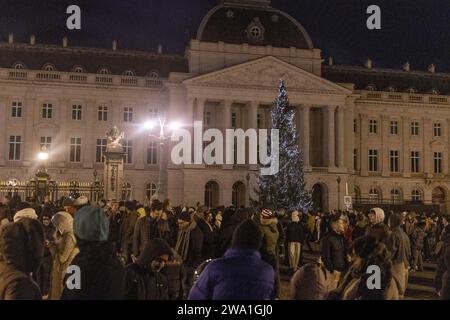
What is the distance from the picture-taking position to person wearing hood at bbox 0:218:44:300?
5.47m

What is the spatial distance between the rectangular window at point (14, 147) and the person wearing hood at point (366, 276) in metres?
51.6

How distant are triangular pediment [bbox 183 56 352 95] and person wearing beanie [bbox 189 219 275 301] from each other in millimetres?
49934

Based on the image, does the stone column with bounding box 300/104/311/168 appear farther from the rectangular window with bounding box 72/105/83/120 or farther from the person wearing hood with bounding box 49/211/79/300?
the person wearing hood with bounding box 49/211/79/300

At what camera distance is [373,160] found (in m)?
63.1

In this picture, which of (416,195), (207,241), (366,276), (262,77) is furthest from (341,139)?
(366,276)

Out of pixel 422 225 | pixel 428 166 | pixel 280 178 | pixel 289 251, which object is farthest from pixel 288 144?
pixel 428 166

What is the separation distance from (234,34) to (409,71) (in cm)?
2222

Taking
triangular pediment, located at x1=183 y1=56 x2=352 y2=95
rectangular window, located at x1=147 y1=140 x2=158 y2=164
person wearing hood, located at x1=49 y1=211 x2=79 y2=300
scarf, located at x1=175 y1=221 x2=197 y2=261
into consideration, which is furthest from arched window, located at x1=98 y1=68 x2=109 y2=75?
person wearing hood, located at x1=49 y1=211 x2=79 y2=300

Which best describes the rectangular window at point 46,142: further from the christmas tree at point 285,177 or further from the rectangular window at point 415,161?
the rectangular window at point 415,161

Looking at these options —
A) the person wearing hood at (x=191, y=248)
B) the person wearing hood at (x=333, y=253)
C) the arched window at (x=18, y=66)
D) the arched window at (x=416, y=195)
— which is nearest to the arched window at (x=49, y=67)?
the arched window at (x=18, y=66)

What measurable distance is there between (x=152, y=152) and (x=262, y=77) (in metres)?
11.9

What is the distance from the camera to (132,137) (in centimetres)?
5750

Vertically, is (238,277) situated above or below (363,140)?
below

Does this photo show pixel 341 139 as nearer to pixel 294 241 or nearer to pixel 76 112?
pixel 76 112
